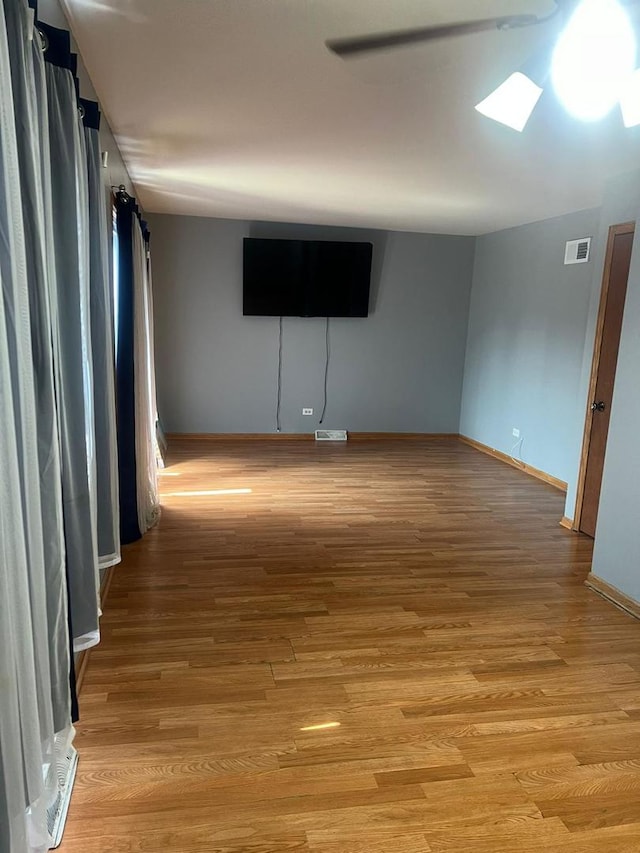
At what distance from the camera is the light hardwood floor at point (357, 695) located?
70.9 inches

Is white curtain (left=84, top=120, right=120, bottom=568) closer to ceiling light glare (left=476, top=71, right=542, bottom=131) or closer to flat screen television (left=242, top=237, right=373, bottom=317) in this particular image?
ceiling light glare (left=476, top=71, right=542, bottom=131)

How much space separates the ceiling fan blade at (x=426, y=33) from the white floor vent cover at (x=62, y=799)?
2388 millimetres

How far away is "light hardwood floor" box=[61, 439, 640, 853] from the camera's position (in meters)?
1.80

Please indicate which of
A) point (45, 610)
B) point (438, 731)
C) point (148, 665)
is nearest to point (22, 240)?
point (45, 610)

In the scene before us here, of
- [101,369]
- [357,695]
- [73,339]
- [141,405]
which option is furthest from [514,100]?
[141,405]

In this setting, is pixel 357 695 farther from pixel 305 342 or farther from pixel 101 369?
pixel 305 342

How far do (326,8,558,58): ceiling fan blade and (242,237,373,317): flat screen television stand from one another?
16.0 feet

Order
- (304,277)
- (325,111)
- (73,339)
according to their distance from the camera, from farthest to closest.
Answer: (304,277) < (325,111) < (73,339)

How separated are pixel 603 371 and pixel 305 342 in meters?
3.63

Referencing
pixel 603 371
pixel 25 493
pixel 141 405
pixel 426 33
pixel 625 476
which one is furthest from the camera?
pixel 603 371

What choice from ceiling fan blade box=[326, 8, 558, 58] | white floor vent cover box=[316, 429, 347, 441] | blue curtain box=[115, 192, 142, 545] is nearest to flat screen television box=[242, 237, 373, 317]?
white floor vent cover box=[316, 429, 347, 441]

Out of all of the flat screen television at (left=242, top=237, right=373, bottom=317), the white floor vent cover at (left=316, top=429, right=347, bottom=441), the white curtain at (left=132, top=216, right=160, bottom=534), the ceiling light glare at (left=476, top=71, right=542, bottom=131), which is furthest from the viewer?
the white floor vent cover at (left=316, top=429, right=347, bottom=441)

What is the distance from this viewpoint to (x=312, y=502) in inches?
192

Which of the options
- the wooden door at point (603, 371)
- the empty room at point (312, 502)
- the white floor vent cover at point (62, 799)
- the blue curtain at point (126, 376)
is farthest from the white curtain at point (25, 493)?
the wooden door at point (603, 371)
